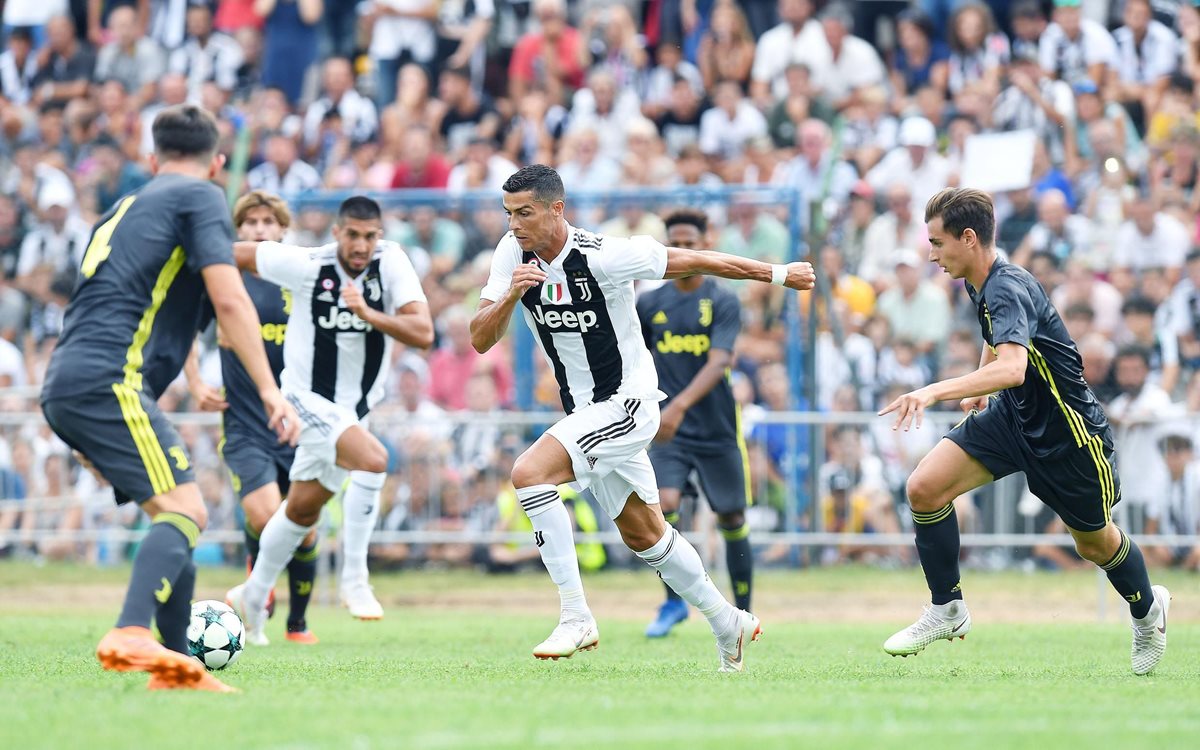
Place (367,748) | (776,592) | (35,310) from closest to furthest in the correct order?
(367,748), (776,592), (35,310)

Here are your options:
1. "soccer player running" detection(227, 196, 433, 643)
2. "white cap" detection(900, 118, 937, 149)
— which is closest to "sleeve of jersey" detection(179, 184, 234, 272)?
"soccer player running" detection(227, 196, 433, 643)

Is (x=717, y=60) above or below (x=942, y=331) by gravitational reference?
above

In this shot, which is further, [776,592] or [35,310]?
[35,310]

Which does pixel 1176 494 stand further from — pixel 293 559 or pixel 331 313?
pixel 331 313

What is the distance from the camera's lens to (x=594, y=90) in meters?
20.2

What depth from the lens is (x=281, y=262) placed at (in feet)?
33.4

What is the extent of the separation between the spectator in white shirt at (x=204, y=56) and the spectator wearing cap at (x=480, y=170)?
4680 mm

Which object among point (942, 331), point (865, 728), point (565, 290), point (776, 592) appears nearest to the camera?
point (865, 728)

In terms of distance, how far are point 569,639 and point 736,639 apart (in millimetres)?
887

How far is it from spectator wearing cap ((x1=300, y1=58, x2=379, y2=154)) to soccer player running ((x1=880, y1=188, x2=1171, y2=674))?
13.6 metres

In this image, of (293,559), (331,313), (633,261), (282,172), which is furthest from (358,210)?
(282,172)

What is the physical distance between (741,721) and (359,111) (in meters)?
16.2

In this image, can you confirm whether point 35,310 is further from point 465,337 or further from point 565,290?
point 565,290

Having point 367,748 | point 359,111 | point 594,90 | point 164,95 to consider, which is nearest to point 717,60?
point 594,90
